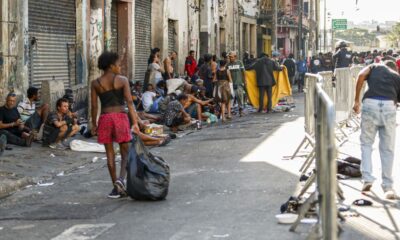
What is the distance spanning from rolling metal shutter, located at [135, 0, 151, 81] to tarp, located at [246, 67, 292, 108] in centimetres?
381

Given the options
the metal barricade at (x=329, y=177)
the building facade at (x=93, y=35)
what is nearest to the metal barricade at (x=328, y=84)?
the building facade at (x=93, y=35)

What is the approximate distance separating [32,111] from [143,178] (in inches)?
251

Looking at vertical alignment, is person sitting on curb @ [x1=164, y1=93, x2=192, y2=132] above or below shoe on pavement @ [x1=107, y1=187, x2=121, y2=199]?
above

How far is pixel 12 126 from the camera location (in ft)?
45.2

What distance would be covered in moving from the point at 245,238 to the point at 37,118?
8099mm

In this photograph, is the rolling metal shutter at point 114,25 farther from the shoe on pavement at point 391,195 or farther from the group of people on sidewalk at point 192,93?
the shoe on pavement at point 391,195

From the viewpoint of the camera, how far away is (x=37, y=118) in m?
14.5

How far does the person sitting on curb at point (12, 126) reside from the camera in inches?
542

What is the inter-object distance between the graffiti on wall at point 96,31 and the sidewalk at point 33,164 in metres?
4.69

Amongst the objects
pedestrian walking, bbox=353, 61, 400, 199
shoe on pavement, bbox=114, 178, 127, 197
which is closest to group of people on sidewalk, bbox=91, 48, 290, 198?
shoe on pavement, bbox=114, 178, 127, 197

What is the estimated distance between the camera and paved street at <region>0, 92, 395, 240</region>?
7547 millimetres

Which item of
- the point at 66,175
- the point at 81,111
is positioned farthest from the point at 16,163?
the point at 81,111

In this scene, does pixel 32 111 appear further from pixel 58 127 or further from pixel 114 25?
pixel 114 25

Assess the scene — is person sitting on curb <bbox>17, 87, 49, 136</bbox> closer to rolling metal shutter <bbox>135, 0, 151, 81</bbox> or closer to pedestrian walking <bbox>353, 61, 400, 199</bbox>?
pedestrian walking <bbox>353, 61, 400, 199</bbox>
